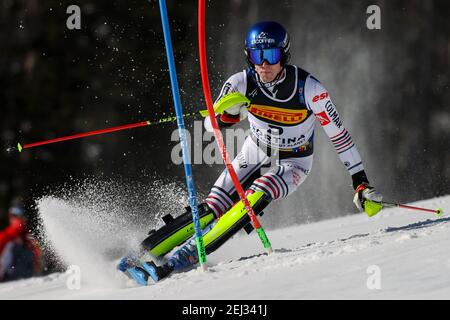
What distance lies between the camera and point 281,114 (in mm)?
5520

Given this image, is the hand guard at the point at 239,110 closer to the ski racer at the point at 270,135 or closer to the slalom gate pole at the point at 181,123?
the ski racer at the point at 270,135

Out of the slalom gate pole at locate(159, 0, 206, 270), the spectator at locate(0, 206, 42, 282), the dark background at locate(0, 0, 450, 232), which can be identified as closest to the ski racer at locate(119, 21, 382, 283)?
the slalom gate pole at locate(159, 0, 206, 270)

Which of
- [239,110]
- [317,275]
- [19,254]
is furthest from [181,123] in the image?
[19,254]

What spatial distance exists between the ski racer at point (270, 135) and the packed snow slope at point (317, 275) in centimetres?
32

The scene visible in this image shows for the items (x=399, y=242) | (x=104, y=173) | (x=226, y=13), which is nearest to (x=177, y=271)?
(x=399, y=242)

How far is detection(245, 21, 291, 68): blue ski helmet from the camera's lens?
5199mm

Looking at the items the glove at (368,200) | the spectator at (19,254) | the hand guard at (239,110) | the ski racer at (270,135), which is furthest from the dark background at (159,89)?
the glove at (368,200)

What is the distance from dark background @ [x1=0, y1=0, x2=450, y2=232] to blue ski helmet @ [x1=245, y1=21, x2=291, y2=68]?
10.9 m

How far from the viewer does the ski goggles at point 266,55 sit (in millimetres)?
5230

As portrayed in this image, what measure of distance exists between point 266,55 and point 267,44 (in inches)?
3.6

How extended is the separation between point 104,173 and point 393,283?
49.4 feet

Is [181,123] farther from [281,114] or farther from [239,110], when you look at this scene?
[281,114]
